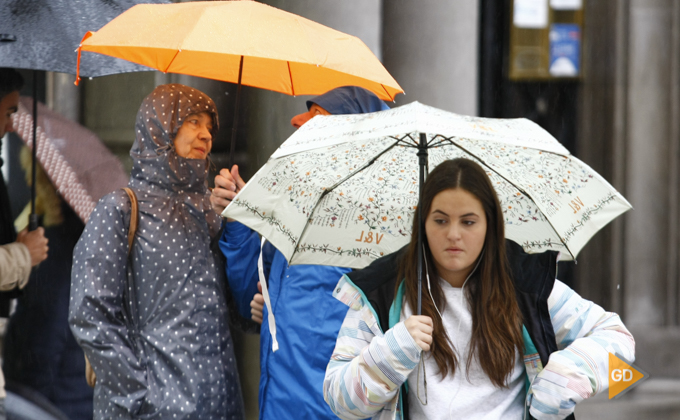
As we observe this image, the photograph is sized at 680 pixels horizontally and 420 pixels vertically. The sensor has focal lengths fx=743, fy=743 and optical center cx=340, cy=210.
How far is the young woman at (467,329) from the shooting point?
90.8 inches

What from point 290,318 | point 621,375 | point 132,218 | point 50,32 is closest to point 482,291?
point 621,375

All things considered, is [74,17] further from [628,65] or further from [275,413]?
[628,65]

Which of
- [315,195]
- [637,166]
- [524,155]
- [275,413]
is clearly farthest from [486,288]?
[637,166]

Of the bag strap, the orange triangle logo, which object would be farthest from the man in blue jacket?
the orange triangle logo

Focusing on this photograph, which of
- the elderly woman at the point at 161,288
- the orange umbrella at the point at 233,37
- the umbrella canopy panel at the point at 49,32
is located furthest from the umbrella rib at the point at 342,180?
the umbrella canopy panel at the point at 49,32

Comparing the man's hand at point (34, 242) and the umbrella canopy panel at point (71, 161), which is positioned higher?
the umbrella canopy panel at point (71, 161)

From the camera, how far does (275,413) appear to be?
128 inches

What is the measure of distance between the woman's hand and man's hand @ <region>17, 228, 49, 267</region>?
255 cm

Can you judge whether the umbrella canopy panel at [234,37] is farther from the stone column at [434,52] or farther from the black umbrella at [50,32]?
the stone column at [434,52]

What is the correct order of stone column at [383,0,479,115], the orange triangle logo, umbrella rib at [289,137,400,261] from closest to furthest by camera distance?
the orange triangle logo → umbrella rib at [289,137,400,261] → stone column at [383,0,479,115]

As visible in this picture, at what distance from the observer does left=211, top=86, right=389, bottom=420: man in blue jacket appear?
3172mm

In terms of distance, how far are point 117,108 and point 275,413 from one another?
11.7 feet

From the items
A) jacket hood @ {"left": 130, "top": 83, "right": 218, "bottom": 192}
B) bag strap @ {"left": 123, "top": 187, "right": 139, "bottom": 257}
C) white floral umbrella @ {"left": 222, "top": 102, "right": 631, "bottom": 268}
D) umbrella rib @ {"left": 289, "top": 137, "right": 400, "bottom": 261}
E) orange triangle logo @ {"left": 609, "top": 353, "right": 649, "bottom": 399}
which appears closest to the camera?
orange triangle logo @ {"left": 609, "top": 353, "right": 649, "bottom": 399}

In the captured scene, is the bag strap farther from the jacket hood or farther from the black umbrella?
the black umbrella
